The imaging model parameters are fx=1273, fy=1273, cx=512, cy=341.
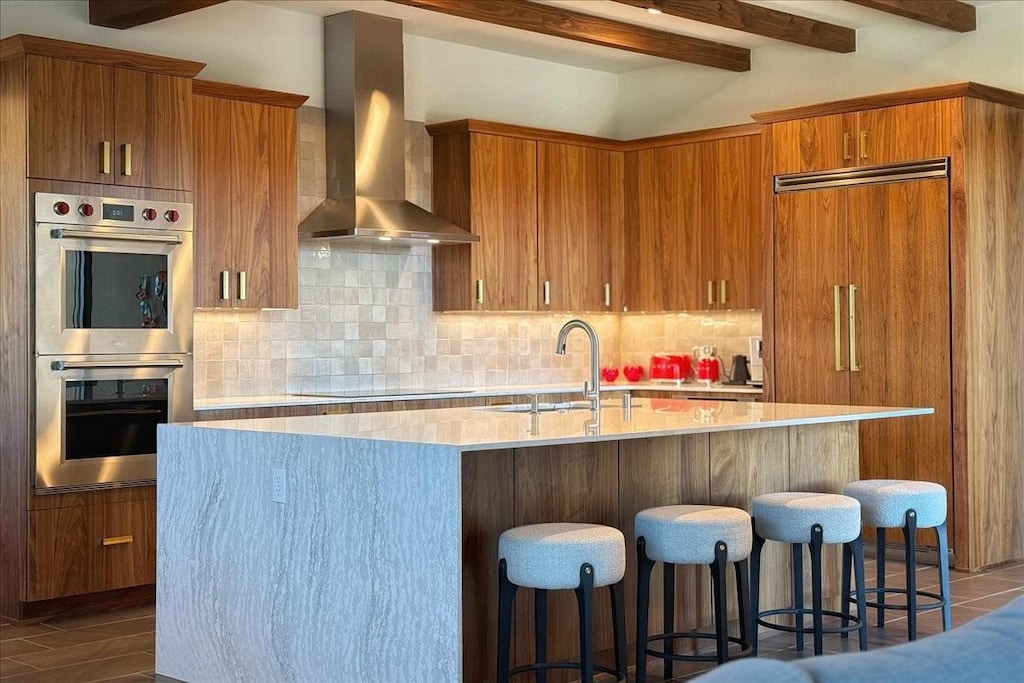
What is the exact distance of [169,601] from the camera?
14.5 ft

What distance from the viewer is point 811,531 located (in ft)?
14.3

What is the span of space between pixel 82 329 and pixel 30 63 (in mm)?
1145

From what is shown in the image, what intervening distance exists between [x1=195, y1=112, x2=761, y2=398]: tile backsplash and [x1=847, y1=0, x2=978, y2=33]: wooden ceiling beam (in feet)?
6.95

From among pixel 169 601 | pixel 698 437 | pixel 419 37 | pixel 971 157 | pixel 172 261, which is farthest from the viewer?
pixel 419 37

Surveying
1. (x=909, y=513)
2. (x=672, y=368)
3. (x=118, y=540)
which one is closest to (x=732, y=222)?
(x=672, y=368)

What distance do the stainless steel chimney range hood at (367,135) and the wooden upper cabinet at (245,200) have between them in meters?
0.35

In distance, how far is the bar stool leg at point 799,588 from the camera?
4523 millimetres

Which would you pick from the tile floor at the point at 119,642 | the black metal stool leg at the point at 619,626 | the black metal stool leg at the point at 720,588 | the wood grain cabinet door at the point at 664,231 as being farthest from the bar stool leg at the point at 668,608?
the wood grain cabinet door at the point at 664,231

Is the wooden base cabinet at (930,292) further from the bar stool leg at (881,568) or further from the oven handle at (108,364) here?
the oven handle at (108,364)

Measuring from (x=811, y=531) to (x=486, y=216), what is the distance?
3635 millimetres

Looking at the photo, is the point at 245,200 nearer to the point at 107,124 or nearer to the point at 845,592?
the point at 107,124

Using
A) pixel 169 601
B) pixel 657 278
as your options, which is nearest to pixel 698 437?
pixel 169 601

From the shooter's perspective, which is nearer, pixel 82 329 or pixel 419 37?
pixel 82 329

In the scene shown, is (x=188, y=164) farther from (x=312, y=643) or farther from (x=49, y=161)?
(x=312, y=643)
